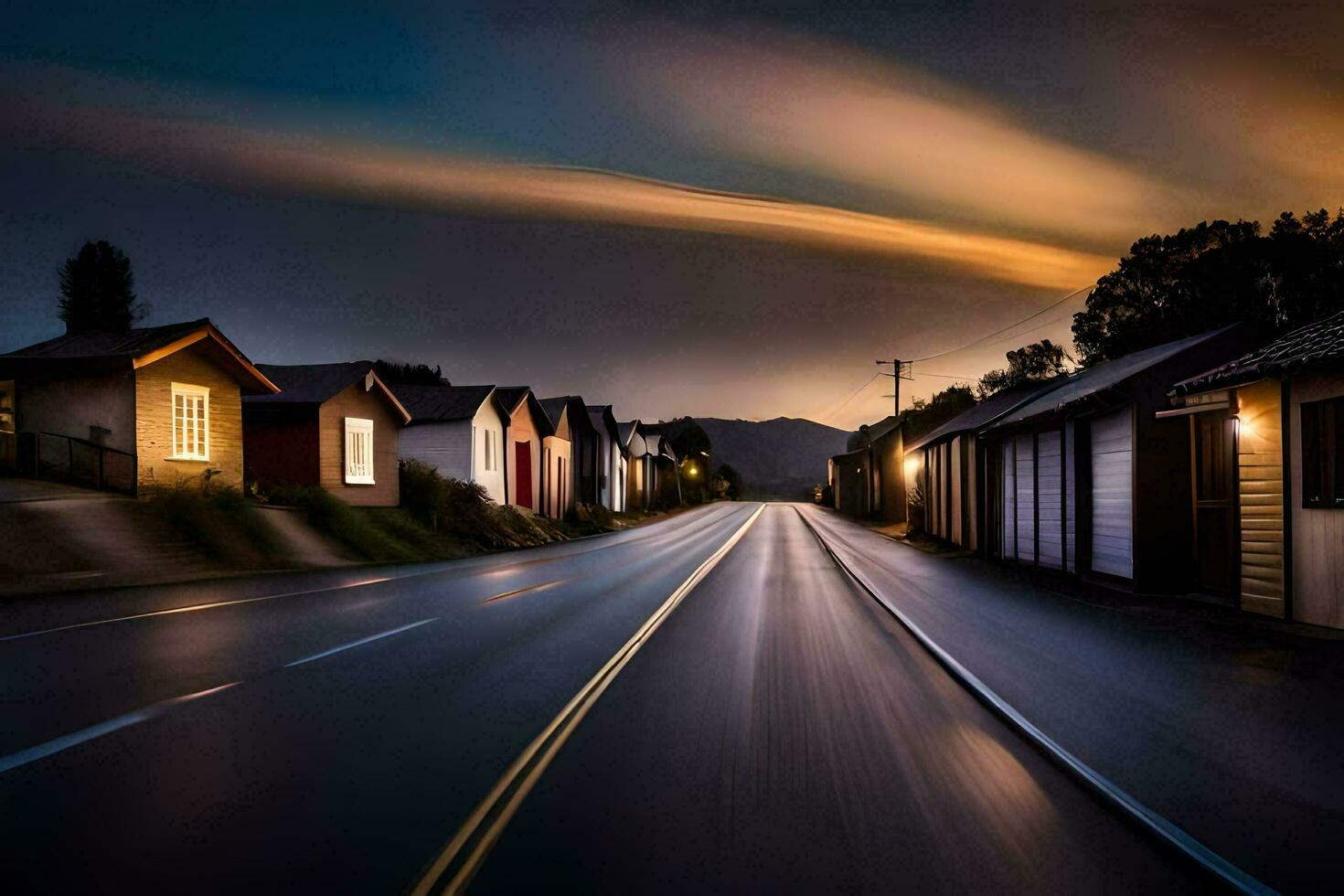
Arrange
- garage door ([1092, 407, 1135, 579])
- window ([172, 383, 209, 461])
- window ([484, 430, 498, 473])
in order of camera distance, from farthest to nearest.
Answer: window ([484, 430, 498, 473]), window ([172, 383, 209, 461]), garage door ([1092, 407, 1135, 579])

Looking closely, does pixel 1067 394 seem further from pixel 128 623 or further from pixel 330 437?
pixel 330 437

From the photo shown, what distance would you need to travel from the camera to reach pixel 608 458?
6512 centimetres

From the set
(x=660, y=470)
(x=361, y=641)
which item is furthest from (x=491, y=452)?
(x=660, y=470)

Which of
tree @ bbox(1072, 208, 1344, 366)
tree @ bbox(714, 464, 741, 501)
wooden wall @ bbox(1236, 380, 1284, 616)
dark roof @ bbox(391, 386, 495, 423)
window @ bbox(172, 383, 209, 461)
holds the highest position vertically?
tree @ bbox(1072, 208, 1344, 366)

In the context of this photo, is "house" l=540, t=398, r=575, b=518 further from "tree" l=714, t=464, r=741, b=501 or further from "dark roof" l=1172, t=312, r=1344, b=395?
"tree" l=714, t=464, r=741, b=501

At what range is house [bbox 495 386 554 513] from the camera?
4201cm

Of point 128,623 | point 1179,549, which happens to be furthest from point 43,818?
point 1179,549

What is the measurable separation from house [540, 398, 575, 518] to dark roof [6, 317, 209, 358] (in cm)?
2377

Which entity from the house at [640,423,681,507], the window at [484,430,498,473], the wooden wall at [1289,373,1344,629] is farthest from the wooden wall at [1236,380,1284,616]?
the house at [640,423,681,507]

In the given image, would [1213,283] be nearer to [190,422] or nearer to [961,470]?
[961,470]

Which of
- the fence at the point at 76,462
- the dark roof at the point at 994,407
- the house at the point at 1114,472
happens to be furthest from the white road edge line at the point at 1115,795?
the fence at the point at 76,462

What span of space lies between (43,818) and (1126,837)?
5262 millimetres

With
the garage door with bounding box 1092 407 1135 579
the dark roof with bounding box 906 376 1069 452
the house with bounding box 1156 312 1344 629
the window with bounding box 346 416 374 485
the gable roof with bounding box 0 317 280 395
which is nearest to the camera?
the house with bounding box 1156 312 1344 629

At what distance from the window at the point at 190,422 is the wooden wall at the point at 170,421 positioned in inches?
5.7
